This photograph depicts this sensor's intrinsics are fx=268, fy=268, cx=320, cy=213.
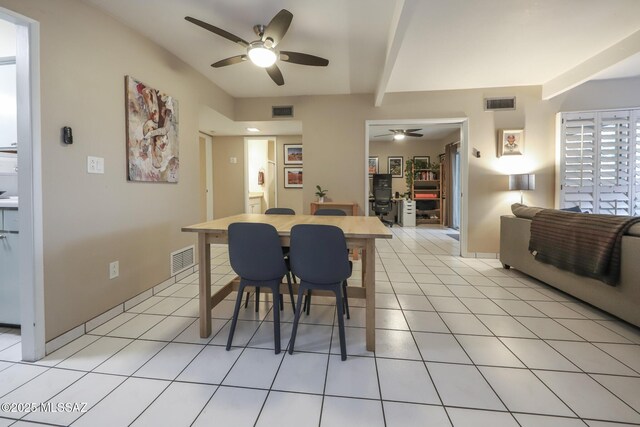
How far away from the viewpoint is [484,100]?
3.97 m

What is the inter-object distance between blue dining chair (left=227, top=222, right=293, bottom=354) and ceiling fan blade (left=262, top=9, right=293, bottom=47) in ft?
5.05

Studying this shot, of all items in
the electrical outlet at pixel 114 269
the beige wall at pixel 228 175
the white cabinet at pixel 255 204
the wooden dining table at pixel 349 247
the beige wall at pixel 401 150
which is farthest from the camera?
the beige wall at pixel 401 150

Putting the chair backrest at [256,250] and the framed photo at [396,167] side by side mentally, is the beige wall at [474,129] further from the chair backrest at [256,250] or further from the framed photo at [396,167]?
the framed photo at [396,167]

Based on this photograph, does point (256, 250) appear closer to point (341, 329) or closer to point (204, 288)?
point (204, 288)

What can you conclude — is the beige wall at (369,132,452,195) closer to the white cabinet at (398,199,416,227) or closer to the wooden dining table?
the white cabinet at (398,199,416,227)

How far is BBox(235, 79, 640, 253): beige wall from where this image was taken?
3.86 metres

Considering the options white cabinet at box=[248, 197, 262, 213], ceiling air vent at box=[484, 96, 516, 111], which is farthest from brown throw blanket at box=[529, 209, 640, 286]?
white cabinet at box=[248, 197, 262, 213]

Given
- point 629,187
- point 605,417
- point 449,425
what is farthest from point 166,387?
point 629,187

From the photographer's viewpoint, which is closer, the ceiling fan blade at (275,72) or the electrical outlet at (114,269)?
the electrical outlet at (114,269)

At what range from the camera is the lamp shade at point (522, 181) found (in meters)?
3.63

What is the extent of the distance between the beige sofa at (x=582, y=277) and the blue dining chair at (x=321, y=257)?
2.01 metres

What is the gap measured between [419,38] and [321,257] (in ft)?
8.19

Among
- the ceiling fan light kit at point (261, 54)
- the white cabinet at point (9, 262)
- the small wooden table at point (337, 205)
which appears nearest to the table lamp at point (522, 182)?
the small wooden table at point (337, 205)

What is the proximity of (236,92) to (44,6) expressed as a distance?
2.58 metres
